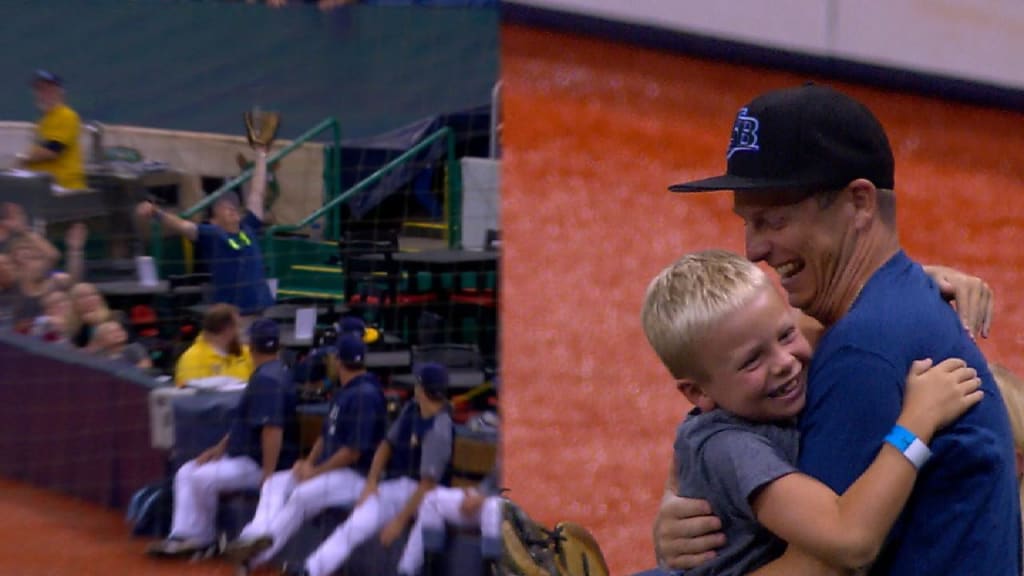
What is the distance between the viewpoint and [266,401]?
230 inches

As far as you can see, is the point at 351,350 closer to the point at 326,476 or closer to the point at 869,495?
the point at 326,476

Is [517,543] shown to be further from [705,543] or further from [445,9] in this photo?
[705,543]

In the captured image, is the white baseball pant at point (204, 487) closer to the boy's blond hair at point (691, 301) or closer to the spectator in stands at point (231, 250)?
the spectator in stands at point (231, 250)

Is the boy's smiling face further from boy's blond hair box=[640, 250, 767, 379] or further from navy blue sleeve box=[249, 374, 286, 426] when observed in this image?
navy blue sleeve box=[249, 374, 286, 426]

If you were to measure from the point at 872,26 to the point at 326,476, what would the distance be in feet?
10.1

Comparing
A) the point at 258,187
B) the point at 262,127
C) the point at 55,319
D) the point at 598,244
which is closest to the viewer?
the point at 598,244

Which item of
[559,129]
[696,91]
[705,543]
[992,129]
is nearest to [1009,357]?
[992,129]

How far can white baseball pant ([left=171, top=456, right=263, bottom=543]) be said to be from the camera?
584 cm

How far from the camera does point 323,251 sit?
6.49 m

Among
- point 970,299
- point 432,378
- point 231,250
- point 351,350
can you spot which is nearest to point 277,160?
point 231,250

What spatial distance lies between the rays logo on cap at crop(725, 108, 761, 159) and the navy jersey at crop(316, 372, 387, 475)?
407cm

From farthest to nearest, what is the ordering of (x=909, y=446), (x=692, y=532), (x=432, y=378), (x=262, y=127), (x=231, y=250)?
1. (x=262, y=127)
2. (x=231, y=250)
3. (x=432, y=378)
4. (x=692, y=532)
5. (x=909, y=446)

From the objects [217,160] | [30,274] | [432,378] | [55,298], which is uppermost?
[217,160]

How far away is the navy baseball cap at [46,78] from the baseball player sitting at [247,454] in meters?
1.37
